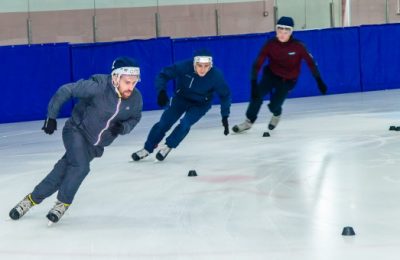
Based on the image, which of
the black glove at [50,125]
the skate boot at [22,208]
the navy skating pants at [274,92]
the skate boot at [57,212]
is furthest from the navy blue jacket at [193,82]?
the black glove at [50,125]

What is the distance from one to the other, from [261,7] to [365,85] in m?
2.88

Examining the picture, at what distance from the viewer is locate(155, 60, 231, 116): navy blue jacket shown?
36.4 ft

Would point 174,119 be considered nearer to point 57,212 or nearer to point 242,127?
point 242,127

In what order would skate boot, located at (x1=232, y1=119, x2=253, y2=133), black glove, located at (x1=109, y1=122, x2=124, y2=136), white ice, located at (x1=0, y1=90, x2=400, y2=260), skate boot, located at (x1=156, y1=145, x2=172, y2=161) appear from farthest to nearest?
skate boot, located at (x1=232, y1=119, x2=253, y2=133), skate boot, located at (x1=156, y1=145, x2=172, y2=161), black glove, located at (x1=109, y1=122, x2=124, y2=136), white ice, located at (x1=0, y1=90, x2=400, y2=260)

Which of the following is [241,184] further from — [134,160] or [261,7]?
[261,7]

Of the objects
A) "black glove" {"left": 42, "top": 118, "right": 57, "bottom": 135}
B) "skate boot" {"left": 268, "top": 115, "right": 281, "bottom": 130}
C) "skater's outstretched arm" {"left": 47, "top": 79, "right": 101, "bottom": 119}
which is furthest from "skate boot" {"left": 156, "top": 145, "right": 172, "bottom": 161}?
"black glove" {"left": 42, "top": 118, "right": 57, "bottom": 135}

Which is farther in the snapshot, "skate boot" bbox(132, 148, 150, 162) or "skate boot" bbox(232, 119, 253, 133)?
"skate boot" bbox(232, 119, 253, 133)

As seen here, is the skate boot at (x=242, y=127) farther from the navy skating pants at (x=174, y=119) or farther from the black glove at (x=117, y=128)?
the black glove at (x=117, y=128)

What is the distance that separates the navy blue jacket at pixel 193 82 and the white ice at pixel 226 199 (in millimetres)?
713

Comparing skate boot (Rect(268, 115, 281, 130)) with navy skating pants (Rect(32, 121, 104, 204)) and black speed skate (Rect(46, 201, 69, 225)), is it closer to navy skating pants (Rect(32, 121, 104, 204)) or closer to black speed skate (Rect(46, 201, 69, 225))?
navy skating pants (Rect(32, 121, 104, 204))

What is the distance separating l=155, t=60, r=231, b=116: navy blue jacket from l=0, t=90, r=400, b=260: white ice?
71cm

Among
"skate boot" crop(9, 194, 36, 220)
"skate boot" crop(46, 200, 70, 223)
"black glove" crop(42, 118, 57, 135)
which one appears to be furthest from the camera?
"skate boot" crop(9, 194, 36, 220)

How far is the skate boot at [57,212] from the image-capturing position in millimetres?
7160

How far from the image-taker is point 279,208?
764cm
